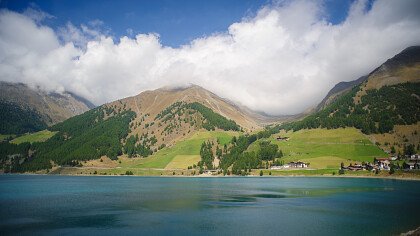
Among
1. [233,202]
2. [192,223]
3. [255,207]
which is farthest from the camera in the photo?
[233,202]

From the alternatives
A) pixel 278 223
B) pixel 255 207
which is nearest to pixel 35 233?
pixel 278 223

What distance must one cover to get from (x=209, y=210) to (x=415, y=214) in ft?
134

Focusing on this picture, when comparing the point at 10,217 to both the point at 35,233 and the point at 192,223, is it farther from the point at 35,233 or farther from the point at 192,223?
the point at 192,223

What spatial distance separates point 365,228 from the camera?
5647 cm

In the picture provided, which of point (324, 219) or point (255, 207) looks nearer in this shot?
point (324, 219)

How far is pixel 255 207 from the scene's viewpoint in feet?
→ 272

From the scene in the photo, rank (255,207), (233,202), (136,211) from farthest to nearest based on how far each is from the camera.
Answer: (233,202) → (255,207) → (136,211)

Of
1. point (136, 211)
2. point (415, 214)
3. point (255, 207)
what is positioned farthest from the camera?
point (255, 207)

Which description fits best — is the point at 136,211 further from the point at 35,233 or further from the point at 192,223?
the point at 35,233

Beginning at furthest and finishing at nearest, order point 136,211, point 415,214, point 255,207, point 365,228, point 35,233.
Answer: point 255,207 < point 136,211 < point 415,214 < point 365,228 < point 35,233

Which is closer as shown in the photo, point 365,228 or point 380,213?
point 365,228

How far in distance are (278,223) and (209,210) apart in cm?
2028

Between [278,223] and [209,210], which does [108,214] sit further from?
[278,223]

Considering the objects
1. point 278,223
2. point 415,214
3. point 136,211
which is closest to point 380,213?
point 415,214
